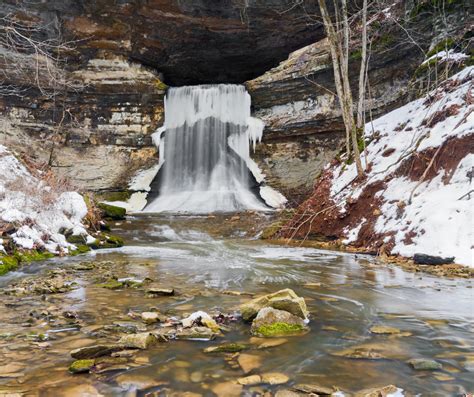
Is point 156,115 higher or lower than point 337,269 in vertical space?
higher

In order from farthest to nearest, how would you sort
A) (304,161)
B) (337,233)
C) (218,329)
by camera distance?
(304,161) → (337,233) → (218,329)

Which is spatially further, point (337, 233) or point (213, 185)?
point (213, 185)

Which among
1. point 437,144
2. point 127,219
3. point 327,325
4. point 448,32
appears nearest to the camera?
point 327,325

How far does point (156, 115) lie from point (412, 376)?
21712 mm

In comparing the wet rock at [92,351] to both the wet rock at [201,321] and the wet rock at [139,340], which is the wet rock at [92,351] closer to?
the wet rock at [139,340]

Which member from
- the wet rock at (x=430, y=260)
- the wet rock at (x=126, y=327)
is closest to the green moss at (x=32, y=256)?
the wet rock at (x=126, y=327)

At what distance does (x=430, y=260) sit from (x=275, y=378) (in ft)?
16.4

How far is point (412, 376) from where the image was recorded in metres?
2.66

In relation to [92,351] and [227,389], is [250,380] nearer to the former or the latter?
[227,389]

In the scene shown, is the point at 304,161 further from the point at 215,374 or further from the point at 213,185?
the point at 215,374

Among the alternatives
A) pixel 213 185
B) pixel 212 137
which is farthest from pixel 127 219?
pixel 212 137

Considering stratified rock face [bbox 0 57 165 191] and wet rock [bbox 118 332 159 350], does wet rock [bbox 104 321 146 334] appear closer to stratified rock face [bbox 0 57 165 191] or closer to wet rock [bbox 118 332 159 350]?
wet rock [bbox 118 332 159 350]

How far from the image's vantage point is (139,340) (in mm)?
3123

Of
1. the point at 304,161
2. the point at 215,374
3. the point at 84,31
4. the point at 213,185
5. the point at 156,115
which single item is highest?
the point at 84,31
